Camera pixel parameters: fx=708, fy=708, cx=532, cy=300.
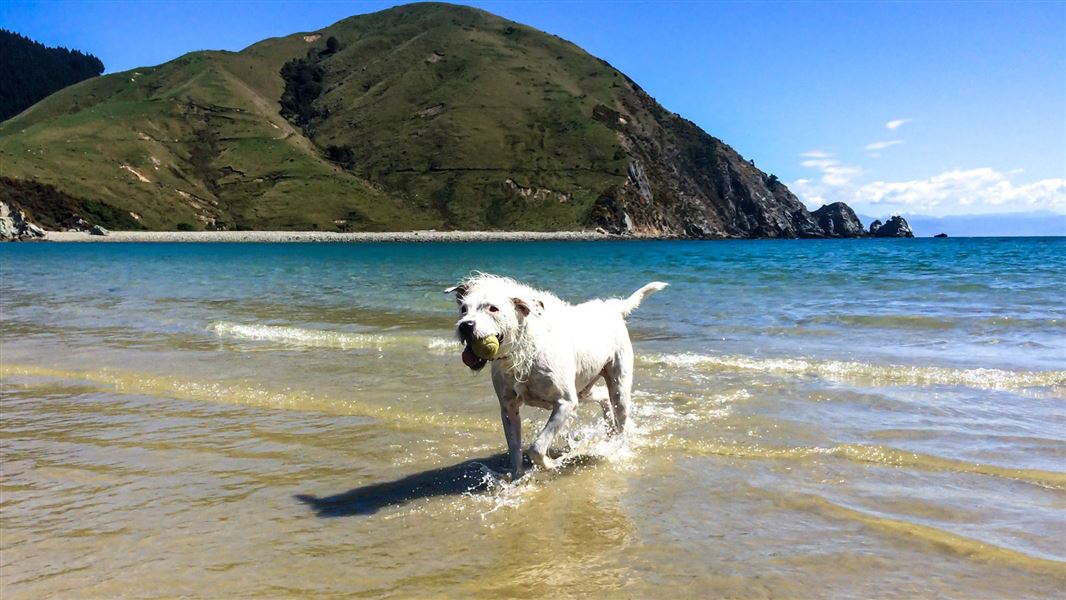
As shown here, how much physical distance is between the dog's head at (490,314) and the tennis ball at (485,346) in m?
0.03

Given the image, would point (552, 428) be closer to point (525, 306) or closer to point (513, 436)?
point (513, 436)

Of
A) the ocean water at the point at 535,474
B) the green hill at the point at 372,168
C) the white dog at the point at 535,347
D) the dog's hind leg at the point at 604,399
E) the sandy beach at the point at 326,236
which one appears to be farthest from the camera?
the green hill at the point at 372,168

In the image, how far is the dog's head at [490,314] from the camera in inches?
234

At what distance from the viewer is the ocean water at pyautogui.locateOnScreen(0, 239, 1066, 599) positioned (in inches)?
195

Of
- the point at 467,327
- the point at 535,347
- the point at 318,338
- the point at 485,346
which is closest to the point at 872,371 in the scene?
the point at 535,347

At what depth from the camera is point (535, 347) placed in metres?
6.57

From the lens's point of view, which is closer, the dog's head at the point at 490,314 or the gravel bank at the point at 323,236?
the dog's head at the point at 490,314

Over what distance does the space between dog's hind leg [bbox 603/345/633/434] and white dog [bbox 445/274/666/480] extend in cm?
2

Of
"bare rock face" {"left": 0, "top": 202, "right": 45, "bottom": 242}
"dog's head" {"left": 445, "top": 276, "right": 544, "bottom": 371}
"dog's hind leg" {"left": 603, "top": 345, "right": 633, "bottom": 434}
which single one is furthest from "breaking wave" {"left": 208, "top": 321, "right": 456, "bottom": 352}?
"bare rock face" {"left": 0, "top": 202, "right": 45, "bottom": 242}

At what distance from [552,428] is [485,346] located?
1.27m

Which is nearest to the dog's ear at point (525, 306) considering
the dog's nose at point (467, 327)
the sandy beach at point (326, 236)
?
the dog's nose at point (467, 327)

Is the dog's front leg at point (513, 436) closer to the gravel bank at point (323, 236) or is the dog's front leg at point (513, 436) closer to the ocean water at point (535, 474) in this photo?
the ocean water at point (535, 474)

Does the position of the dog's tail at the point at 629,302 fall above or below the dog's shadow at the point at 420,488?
above

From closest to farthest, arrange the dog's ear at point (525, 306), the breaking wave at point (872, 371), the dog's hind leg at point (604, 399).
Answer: the dog's ear at point (525, 306) < the dog's hind leg at point (604, 399) < the breaking wave at point (872, 371)
